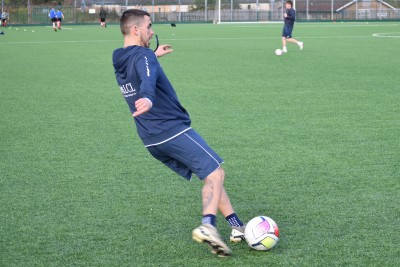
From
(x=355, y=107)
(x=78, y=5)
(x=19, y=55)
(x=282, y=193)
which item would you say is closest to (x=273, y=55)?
(x=19, y=55)

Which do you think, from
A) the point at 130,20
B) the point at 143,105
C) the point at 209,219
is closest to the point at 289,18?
the point at 130,20

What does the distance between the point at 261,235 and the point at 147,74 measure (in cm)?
143

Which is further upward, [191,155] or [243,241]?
[191,155]

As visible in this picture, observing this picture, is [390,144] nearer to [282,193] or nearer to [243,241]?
[282,193]

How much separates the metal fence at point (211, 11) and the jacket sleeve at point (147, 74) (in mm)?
68779

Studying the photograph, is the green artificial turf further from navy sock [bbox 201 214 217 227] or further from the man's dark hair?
the man's dark hair

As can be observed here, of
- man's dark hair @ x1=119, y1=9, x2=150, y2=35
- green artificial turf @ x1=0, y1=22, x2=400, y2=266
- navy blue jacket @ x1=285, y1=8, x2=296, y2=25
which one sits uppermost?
navy blue jacket @ x1=285, y1=8, x2=296, y2=25

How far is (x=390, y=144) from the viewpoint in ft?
32.4

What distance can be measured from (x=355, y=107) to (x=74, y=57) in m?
16.0

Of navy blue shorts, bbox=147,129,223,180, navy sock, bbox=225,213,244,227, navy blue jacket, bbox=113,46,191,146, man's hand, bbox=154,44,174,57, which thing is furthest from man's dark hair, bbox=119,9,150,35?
navy sock, bbox=225,213,244,227

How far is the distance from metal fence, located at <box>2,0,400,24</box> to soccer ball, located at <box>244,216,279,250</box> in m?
68.6

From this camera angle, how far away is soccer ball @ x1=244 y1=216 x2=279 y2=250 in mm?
5742

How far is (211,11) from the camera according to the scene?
7944cm

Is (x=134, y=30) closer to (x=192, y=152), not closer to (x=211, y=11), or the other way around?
(x=192, y=152)
